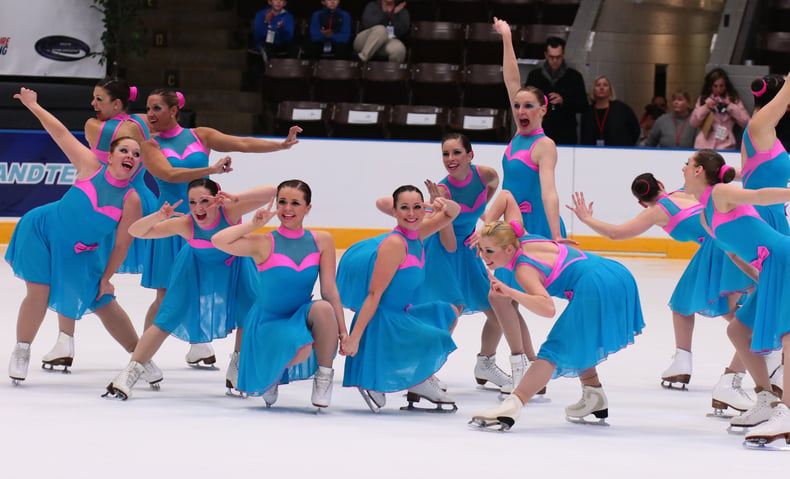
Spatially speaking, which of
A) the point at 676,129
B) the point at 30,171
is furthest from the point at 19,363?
the point at 676,129

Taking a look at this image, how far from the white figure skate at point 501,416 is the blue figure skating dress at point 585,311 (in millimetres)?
212

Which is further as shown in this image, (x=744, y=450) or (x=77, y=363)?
(x=77, y=363)

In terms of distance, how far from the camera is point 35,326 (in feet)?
19.4

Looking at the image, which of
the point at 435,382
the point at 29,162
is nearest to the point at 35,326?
the point at 435,382

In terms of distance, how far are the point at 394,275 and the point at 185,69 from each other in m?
9.56

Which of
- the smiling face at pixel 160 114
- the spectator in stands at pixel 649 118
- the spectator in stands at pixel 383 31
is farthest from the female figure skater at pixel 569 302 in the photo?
the spectator in stands at pixel 383 31

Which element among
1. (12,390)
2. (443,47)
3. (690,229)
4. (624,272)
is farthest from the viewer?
(443,47)

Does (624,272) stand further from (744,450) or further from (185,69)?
(185,69)

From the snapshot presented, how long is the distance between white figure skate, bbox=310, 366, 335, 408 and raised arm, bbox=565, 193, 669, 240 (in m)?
1.26

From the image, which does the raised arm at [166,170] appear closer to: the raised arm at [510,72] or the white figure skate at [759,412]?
the raised arm at [510,72]

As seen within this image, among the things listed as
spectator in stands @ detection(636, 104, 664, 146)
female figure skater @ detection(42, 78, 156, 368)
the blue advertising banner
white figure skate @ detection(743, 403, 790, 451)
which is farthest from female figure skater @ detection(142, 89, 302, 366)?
spectator in stands @ detection(636, 104, 664, 146)

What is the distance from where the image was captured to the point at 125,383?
5.57 m

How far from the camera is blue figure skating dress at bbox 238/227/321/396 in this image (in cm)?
529

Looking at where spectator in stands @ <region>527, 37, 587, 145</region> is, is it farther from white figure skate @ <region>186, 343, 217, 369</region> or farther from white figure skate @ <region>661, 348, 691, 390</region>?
white figure skate @ <region>186, 343, 217, 369</region>
